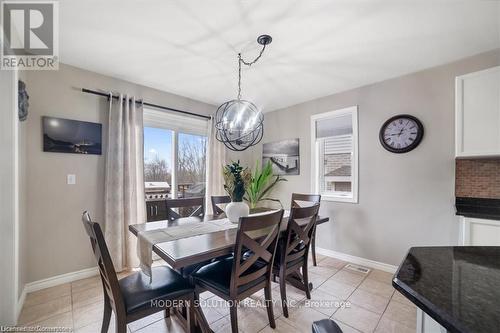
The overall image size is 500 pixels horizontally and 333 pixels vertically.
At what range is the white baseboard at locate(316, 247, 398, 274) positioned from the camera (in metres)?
2.72

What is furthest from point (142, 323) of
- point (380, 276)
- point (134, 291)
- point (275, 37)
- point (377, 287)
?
point (275, 37)

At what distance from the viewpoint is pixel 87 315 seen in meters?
1.89

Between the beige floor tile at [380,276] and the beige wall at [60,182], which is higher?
the beige wall at [60,182]

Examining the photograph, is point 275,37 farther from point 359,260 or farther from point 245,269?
point 359,260

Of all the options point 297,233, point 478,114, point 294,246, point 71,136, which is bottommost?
point 294,246

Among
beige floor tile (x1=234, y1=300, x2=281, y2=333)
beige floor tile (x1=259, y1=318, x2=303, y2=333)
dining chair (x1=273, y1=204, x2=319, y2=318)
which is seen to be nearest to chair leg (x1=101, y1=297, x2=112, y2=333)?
beige floor tile (x1=234, y1=300, x2=281, y2=333)

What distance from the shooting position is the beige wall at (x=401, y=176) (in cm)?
238

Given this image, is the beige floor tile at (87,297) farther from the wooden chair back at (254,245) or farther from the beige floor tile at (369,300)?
the beige floor tile at (369,300)

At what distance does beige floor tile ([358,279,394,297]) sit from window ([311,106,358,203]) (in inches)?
40.8

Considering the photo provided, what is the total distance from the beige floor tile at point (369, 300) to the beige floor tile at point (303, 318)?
1.55 ft

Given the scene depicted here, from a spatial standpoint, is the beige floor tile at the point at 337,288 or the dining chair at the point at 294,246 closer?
the dining chair at the point at 294,246

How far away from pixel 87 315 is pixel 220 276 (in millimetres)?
1331

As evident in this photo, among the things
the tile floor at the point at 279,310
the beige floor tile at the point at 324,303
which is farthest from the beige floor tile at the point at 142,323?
the beige floor tile at the point at 324,303

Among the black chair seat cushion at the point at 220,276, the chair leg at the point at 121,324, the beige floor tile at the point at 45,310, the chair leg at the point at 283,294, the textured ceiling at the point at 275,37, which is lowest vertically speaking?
the beige floor tile at the point at 45,310
